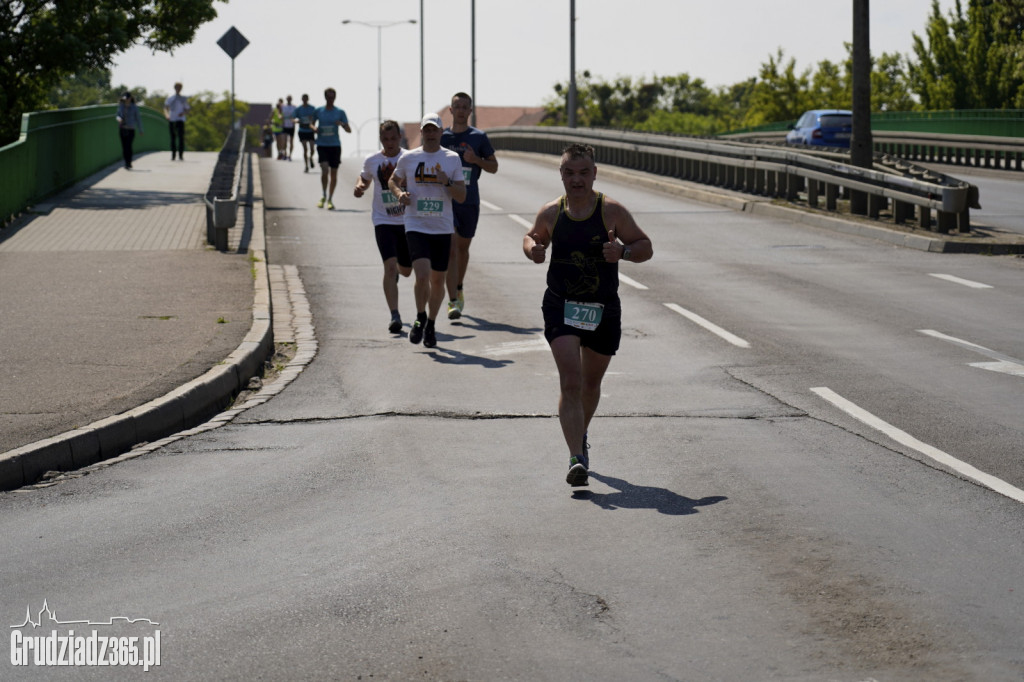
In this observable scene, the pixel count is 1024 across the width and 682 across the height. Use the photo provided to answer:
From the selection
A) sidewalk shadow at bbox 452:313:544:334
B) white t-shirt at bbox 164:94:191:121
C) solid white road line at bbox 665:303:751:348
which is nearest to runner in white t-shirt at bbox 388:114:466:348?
sidewalk shadow at bbox 452:313:544:334

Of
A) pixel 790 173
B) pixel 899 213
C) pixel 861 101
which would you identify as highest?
pixel 861 101

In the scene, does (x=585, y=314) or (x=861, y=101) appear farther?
(x=861, y=101)

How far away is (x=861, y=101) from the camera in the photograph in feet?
78.1

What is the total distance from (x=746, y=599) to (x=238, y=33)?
107ft

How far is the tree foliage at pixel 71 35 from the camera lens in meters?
28.4

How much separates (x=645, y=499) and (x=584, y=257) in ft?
4.21

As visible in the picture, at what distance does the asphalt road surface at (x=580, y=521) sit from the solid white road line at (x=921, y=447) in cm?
2

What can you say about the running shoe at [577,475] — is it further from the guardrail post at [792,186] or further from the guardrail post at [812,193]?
the guardrail post at [792,186]

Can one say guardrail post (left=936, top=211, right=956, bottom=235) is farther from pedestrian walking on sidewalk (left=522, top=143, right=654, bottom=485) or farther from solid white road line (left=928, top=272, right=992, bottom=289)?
pedestrian walking on sidewalk (left=522, top=143, right=654, bottom=485)

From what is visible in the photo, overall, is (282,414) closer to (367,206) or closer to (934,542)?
(934,542)

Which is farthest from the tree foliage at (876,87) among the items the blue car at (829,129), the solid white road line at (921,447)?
the solid white road line at (921,447)

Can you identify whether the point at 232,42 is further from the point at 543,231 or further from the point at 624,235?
the point at 624,235

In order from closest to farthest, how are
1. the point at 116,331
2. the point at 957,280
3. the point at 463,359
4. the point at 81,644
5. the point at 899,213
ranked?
the point at 81,644 → the point at 463,359 → the point at 116,331 → the point at 957,280 → the point at 899,213

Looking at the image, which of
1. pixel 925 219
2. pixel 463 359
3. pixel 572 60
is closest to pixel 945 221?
pixel 925 219
